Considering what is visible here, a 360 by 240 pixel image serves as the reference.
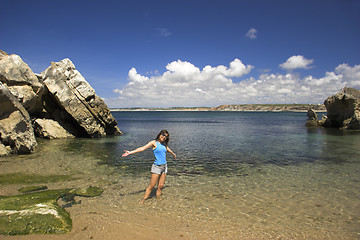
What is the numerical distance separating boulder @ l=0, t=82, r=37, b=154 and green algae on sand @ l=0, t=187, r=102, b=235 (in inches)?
418

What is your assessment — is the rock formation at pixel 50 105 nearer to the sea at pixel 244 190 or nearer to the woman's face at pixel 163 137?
the sea at pixel 244 190

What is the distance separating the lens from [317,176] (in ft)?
39.9

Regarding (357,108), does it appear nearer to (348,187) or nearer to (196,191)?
(348,187)

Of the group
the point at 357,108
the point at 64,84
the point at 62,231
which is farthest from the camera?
the point at 357,108

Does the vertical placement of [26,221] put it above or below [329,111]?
below

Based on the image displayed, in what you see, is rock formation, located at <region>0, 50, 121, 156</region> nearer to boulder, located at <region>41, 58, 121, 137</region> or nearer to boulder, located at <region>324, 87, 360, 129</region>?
boulder, located at <region>41, 58, 121, 137</region>

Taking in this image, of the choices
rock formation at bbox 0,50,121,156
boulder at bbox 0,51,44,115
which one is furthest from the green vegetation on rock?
boulder at bbox 0,51,44,115

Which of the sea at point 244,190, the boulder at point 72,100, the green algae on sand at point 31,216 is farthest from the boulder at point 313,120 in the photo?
the green algae on sand at point 31,216

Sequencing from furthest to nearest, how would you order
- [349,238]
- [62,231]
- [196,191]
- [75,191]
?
[196,191] → [75,191] → [349,238] → [62,231]

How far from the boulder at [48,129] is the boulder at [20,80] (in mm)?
2667

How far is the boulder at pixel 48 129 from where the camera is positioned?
25.1 m

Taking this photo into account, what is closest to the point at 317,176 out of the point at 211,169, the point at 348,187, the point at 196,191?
the point at 348,187

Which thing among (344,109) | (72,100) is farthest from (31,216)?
(344,109)

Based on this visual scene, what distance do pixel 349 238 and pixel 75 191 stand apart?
998 cm
